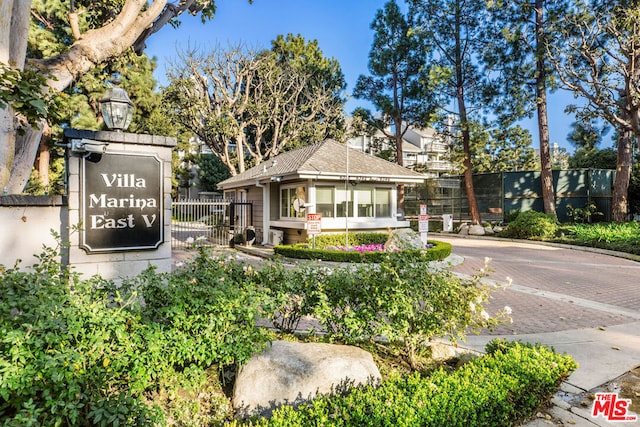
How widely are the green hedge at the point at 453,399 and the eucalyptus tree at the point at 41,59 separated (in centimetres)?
325

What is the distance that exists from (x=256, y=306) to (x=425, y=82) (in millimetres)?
22515

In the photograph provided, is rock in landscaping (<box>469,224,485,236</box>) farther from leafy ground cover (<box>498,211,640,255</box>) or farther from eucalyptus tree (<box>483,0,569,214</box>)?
eucalyptus tree (<box>483,0,569,214</box>)

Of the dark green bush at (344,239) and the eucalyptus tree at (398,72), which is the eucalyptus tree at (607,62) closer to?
the eucalyptus tree at (398,72)

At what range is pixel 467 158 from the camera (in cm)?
2125

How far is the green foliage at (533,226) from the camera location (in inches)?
645

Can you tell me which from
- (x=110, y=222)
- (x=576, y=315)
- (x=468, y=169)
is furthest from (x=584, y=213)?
(x=110, y=222)

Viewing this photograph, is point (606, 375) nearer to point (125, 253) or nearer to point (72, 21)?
point (125, 253)

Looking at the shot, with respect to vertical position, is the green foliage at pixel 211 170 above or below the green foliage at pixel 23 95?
above

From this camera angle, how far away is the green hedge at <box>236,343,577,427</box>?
2.26 m

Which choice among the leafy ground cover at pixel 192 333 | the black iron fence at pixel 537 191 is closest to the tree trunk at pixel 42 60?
the leafy ground cover at pixel 192 333

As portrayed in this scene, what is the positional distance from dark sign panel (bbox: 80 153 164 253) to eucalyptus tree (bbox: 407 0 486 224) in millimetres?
19882

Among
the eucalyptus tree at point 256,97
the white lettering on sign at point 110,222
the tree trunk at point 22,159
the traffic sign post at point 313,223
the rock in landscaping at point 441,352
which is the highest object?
the eucalyptus tree at point 256,97

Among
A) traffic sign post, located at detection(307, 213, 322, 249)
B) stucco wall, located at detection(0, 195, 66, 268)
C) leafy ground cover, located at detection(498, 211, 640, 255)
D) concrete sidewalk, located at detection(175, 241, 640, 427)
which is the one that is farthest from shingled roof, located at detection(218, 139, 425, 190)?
stucco wall, located at detection(0, 195, 66, 268)

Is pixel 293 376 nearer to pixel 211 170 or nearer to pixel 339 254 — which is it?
pixel 339 254
